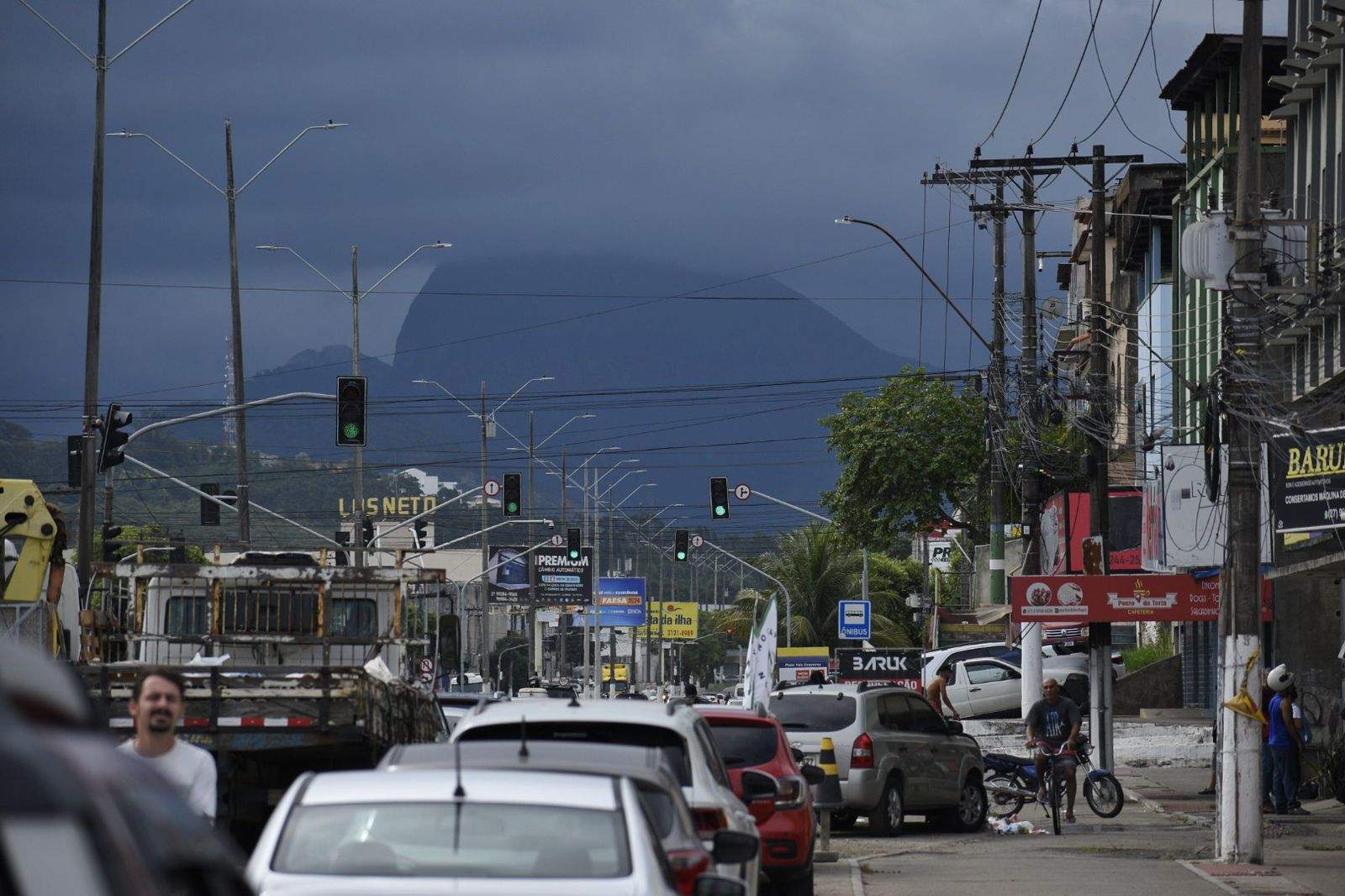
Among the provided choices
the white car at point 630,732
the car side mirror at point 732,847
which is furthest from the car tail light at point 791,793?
the car side mirror at point 732,847

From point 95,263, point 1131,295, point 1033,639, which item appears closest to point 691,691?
point 95,263

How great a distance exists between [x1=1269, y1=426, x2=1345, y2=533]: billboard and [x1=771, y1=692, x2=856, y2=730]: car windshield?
202 inches

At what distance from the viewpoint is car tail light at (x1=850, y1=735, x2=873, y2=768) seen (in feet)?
70.7

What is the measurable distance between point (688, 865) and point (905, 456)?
49.5 meters

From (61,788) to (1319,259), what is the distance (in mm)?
23024

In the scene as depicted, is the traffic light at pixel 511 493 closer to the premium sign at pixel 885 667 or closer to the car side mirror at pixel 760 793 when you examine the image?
A: the premium sign at pixel 885 667

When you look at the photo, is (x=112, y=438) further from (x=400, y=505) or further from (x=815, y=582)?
(x=400, y=505)

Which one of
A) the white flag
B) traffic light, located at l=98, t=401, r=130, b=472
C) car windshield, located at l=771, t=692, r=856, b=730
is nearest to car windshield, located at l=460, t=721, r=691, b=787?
car windshield, located at l=771, t=692, r=856, b=730

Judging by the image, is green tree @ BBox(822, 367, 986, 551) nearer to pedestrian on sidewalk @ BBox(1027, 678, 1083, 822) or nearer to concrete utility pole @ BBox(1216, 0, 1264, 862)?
pedestrian on sidewalk @ BBox(1027, 678, 1083, 822)

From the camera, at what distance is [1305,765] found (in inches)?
1083

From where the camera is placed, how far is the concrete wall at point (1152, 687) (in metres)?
47.5

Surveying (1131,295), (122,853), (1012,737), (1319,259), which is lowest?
(1012,737)

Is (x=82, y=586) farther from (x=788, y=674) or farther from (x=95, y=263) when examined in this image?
(x=788, y=674)

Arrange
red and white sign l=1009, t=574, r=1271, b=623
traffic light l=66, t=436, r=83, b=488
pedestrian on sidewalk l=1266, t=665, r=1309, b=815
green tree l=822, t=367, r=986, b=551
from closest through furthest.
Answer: pedestrian on sidewalk l=1266, t=665, r=1309, b=815 < red and white sign l=1009, t=574, r=1271, b=623 < traffic light l=66, t=436, r=83, b=488 < green tree l=822, t=367, r=986, b=551
